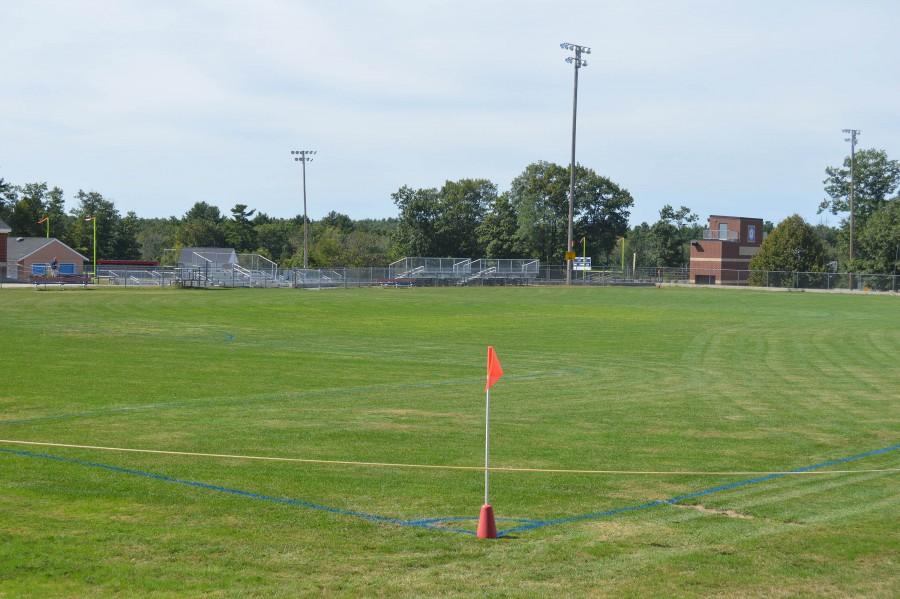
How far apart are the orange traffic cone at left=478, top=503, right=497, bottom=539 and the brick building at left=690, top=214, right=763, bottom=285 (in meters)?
120

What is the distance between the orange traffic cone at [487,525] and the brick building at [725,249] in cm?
11973

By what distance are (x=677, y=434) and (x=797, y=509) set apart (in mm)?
4372

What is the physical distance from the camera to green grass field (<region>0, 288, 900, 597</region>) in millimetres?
7273

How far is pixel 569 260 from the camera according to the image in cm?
8575

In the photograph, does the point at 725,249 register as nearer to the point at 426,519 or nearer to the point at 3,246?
the point at 3,246

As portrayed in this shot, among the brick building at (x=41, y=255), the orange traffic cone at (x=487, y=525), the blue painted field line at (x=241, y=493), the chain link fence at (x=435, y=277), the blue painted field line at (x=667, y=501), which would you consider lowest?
the blue painted field line at (x=667, y=501)

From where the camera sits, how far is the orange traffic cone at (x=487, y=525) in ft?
26.9

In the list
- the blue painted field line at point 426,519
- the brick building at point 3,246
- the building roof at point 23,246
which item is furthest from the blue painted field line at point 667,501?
the building roof at point 23,246

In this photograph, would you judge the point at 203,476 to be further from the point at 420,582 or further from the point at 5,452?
the point at 420,582

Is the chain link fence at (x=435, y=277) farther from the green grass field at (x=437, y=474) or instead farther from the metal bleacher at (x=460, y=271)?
the green grass field at (x=437, y=474)

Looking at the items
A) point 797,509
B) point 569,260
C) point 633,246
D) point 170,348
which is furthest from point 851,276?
point 797,509

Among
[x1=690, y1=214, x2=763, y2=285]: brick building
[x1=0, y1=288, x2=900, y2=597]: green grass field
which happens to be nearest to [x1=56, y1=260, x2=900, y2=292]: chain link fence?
[x1=690, y1=214, x2=763, y2=285]: brick building

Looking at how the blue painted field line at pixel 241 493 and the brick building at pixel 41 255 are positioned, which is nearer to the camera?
the blue painted field line at pixel 241 493

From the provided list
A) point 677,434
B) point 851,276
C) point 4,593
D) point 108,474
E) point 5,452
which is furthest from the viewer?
point 851,276
